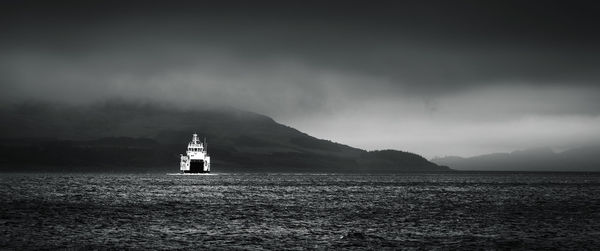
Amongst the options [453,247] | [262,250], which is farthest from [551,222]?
[262,250]

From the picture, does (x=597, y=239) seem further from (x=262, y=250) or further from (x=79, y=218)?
(x=79, y=218)

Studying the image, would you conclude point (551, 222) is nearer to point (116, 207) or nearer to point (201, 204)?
point (201, 204)

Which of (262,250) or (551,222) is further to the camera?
(551,222)

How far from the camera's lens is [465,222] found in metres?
62.8

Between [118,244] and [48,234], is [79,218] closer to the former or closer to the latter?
[48,234]

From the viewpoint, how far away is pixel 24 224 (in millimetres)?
57438

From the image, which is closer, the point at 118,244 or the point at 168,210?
the point at 118,244

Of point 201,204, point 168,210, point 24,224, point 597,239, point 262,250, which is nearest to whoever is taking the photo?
point 262,250

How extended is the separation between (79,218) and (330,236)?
26.9 meters

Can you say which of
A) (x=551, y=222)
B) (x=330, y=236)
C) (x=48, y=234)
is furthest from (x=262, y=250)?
(x=551, y=222)

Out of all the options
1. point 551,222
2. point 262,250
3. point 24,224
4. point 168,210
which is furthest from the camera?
point 168,210

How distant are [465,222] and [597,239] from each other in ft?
49.6

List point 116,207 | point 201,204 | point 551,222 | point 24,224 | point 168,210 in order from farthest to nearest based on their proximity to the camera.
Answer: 1. point 201,204
2. point 116,207
3. point 168,210
4. point 551,222
5. point 24,224

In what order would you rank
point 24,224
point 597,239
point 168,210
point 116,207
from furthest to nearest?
point 116,207 → point 168,210 → point 24,224 → point 597,239
